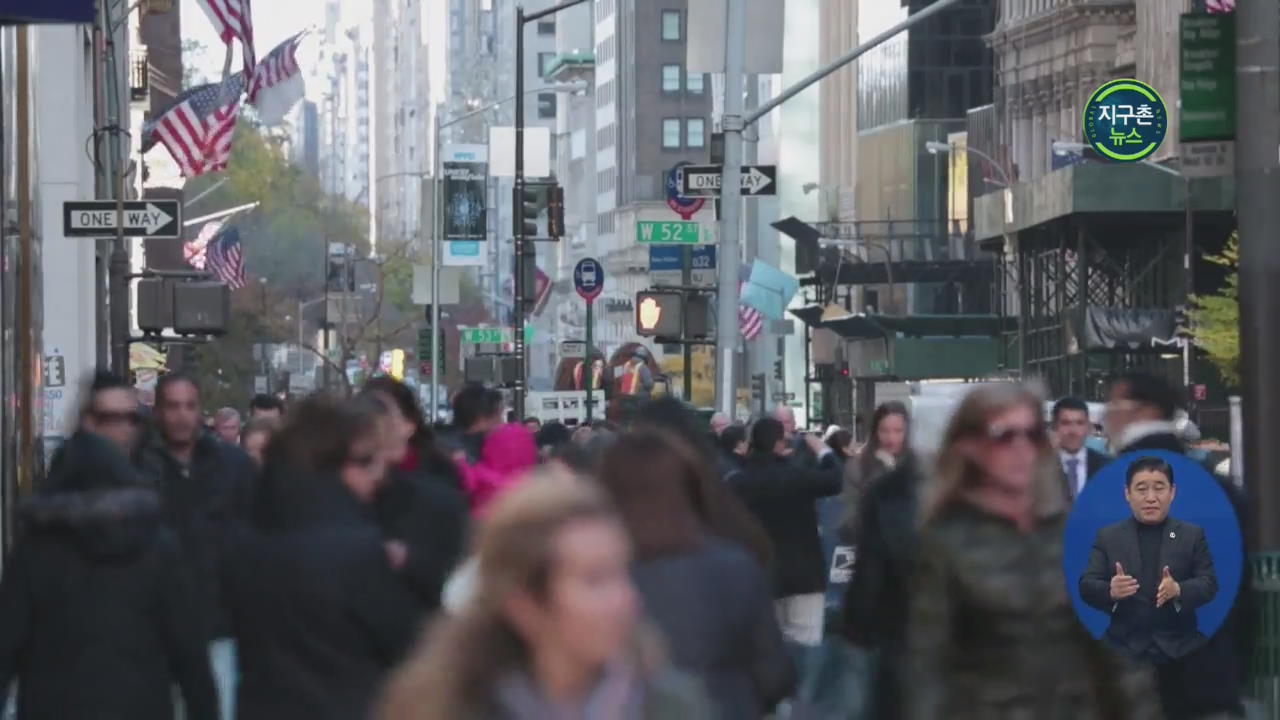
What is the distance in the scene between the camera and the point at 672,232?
30.8 meters

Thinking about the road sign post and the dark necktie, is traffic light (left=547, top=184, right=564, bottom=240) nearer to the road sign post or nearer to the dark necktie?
the road sign post

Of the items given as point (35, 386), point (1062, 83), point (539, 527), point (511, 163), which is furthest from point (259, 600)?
point (511, 163)

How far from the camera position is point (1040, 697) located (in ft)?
22.8

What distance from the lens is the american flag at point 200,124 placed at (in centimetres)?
3894

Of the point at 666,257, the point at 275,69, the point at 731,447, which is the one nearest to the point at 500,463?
the point at 731,447

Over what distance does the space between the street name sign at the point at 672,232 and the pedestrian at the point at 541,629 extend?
25.9 metres

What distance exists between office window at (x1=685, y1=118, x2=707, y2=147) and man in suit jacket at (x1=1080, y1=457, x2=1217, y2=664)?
150 m

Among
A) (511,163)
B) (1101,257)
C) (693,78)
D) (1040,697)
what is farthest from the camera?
(693,78)

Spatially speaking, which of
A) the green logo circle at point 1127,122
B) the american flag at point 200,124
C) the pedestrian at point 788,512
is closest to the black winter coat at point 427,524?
the pedestrian at point 788,512

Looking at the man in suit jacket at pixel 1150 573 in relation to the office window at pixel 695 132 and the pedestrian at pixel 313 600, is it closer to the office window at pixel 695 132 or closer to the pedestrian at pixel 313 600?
the pedestrian at pixel 313 600

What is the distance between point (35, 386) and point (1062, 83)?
184 ft

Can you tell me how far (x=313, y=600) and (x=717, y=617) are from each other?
1.13 m

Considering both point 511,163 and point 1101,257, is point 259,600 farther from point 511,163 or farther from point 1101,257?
point 511,163

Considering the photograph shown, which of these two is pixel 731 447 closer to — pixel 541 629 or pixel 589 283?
pixel 541 629
